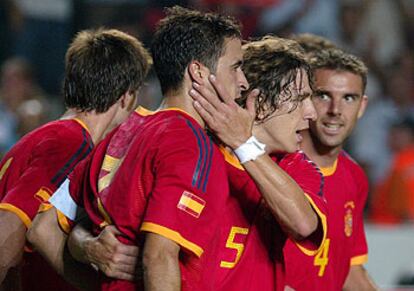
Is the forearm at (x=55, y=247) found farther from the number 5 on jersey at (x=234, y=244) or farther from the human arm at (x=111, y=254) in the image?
the number 5 on jersey at (x=234, y=244)

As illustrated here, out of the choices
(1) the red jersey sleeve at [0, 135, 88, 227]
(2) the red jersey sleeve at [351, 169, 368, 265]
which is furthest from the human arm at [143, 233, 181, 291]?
(2) the red jersey sleeve at [351, 169, 368, 265]

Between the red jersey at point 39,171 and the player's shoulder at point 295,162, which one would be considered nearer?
the player's shoulder at point 295,162

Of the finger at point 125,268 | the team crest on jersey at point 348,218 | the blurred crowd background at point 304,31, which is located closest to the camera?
the finger at point 125,268

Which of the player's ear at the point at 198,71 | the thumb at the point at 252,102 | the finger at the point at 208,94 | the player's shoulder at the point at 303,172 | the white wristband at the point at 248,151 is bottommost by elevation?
Answer: the player's shoulder at the point at 303,172

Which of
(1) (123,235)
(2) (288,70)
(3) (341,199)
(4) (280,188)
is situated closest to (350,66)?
(3) (341,199)

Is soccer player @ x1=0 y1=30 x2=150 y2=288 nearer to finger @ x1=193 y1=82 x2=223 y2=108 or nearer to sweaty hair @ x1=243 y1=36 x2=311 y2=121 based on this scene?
sweaty hair @ x1=243 y1=36 x2=311 y2=121

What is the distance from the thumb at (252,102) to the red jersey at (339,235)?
2.96 ft

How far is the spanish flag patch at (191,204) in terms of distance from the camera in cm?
319

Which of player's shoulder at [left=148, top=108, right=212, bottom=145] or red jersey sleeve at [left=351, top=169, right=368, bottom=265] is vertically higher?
player's shoulder at [left=148, top=108, right=212, bottom=145]

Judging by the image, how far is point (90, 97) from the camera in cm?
443

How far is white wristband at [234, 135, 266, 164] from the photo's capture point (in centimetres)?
346

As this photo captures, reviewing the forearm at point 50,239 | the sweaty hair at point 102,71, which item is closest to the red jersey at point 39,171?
the sweaty hair at point 102,71

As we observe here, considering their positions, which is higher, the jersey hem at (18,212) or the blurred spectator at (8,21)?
the jersey hem at (18,212)

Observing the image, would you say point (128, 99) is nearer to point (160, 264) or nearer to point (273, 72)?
point (273, 72)
